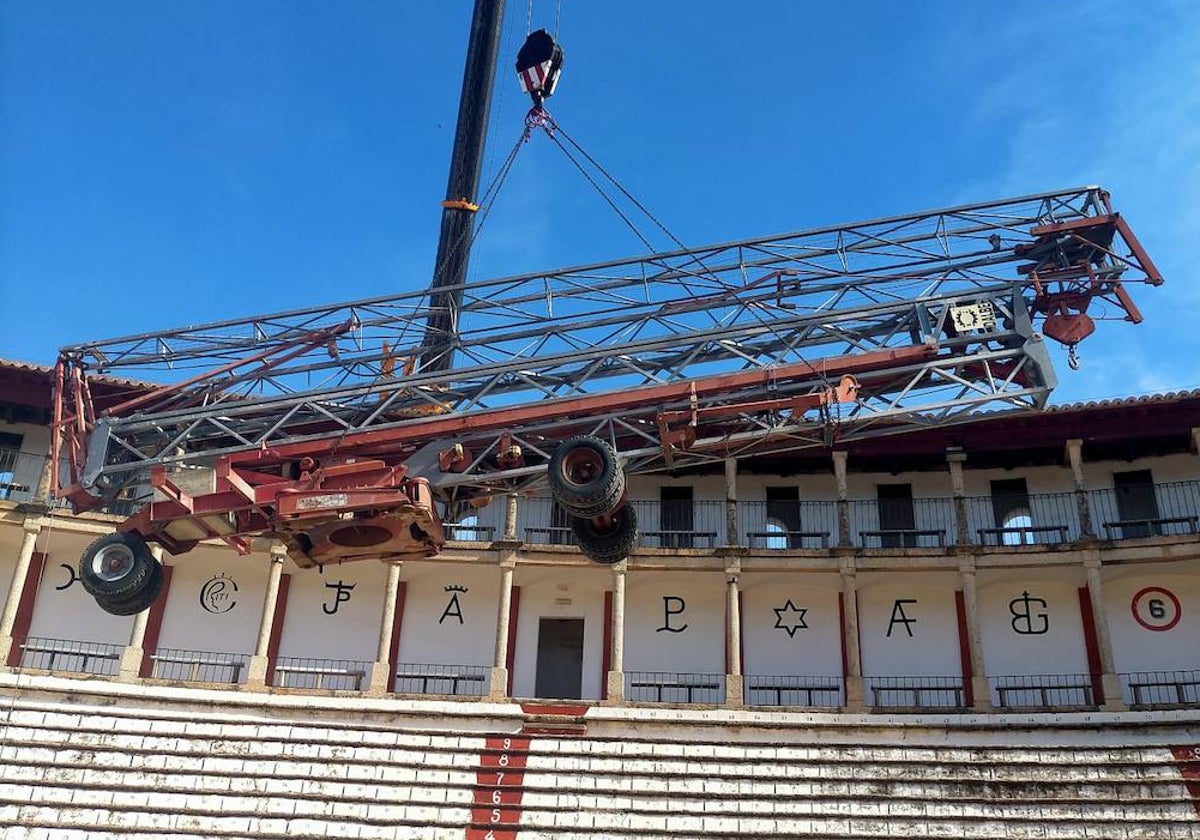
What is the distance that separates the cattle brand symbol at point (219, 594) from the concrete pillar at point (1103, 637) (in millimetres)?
20468

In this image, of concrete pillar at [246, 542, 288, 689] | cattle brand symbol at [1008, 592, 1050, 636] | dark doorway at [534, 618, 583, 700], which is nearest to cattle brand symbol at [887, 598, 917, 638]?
cattle brand symbol at [1008, 592, 1050, 636]

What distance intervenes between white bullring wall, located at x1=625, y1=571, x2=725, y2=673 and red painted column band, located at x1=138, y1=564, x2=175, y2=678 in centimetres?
1138

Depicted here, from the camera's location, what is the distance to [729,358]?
64.7ft

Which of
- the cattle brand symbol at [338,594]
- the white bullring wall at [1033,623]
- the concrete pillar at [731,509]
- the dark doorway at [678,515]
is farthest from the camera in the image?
the dark doorway at [678,515]

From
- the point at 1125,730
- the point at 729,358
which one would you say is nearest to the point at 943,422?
the point at 729,358

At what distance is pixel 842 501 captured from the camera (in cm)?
2972

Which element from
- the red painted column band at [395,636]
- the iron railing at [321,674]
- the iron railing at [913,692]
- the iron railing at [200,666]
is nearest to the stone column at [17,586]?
the iron railing at [200,666]

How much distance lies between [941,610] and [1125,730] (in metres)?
5.69

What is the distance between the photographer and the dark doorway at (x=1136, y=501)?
29.3 metres

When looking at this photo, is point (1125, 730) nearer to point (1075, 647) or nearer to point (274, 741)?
point (1075, 647)

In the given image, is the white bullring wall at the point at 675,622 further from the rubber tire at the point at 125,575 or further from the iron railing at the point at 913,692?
the rubber tire at the point at 125,575

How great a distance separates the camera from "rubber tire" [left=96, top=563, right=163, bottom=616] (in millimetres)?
20062

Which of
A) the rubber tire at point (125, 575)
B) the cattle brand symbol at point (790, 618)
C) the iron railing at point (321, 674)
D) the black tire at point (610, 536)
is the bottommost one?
the iron railing at point (321, 674)

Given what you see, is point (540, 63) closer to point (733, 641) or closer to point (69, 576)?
point (733, 641)
